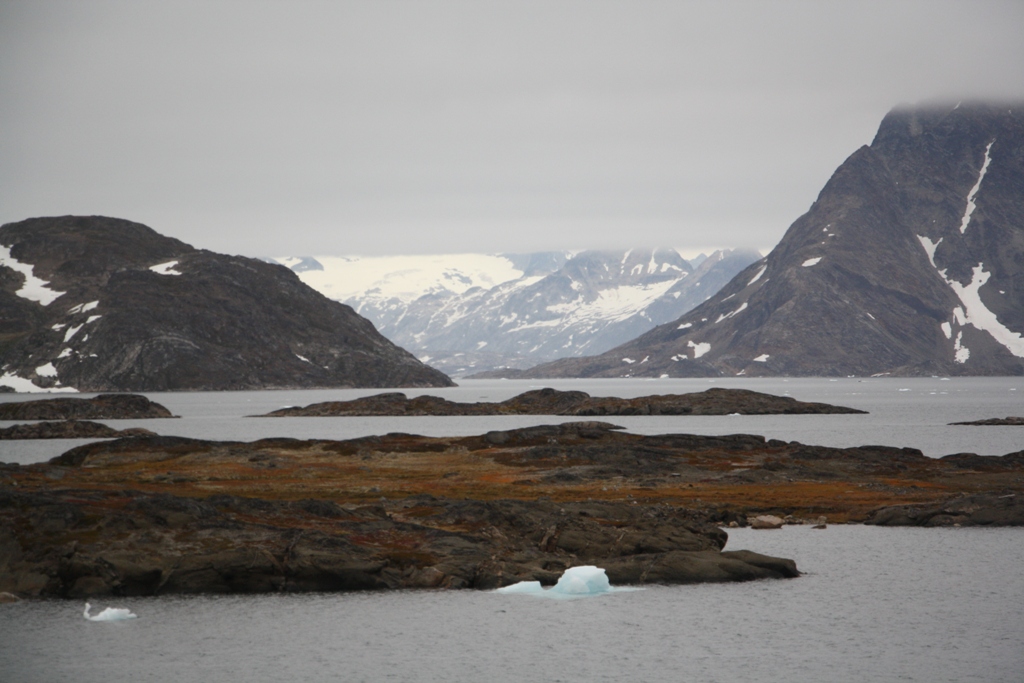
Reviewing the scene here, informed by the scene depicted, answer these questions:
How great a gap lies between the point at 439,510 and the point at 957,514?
1315 inches

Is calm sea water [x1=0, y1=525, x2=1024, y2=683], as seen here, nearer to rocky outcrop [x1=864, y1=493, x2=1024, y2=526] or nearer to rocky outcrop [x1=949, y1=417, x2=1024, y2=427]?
rocky outcrop [x1=864, y1=493, x2=1024, y2=526]

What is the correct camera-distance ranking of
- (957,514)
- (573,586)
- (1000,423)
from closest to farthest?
1. (573,586)
2. (957,514)
3. (1000,423)

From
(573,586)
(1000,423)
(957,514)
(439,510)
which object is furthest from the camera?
(1000,423)

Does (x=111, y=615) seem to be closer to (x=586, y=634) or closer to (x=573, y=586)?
(x=586, y=634)

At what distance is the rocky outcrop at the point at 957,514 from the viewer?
223 feet

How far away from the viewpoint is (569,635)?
145 ft

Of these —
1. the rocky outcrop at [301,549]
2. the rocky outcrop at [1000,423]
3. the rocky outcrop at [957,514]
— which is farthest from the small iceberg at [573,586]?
the rocky outcrop at [1000,423]

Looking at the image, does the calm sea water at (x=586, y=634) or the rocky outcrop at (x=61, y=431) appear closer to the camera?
the calm sea water at (x=586, y=634)

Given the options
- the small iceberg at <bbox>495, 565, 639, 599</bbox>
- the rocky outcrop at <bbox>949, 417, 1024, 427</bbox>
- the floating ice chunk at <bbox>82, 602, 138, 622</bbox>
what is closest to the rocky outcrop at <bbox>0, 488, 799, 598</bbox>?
the small iceberg at <bbox>495, 565, 639, 599</bbox>

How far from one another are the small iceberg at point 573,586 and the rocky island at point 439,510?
3.70 ft

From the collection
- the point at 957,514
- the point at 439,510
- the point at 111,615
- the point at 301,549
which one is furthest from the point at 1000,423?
the point at 111,615

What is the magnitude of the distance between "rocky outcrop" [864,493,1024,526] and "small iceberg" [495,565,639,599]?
2674 cm

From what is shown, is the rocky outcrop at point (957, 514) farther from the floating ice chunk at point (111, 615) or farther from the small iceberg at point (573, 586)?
the floating ice chunk at point (111, 615)

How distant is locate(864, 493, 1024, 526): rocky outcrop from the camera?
6800 cm
